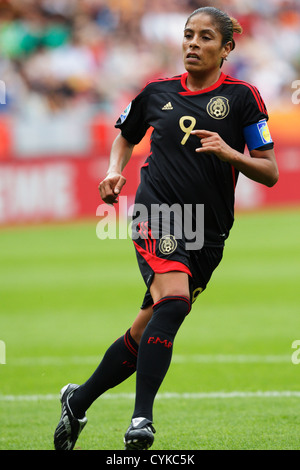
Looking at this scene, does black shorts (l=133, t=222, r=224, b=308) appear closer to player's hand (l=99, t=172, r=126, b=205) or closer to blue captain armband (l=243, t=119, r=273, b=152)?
player's hand (l=99, t=172, r=126, b=205)

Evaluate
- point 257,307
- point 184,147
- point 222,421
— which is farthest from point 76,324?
point 184,147

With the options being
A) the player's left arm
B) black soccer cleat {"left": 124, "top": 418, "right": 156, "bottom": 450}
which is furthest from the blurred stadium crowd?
black soccer cleat {"left": 124, "top": 418, "right": 156, "bottom": 450}

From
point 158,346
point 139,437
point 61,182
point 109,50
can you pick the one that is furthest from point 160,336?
point 109,50

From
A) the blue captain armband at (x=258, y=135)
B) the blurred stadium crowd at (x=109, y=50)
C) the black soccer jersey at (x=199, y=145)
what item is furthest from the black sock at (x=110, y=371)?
the blurred stadium crowd at (x=109, y=50)

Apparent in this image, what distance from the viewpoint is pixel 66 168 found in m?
18.3

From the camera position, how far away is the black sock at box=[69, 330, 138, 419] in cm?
435

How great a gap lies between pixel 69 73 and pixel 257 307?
13450mm

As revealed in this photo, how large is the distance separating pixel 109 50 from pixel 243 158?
62.4 ft

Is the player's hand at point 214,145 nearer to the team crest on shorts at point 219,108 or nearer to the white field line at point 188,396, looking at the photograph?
the team crest on shorts at point 219,108

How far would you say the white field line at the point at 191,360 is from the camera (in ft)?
22.8

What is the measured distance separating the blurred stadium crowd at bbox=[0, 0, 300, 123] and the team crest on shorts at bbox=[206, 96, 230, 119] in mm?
16580

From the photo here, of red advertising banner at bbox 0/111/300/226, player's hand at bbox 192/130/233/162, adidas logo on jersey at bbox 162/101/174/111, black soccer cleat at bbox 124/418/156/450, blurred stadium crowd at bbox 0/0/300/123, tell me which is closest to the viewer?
black soccer cleat at bbox 124/418/156/450

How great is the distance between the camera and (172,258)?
400cm
